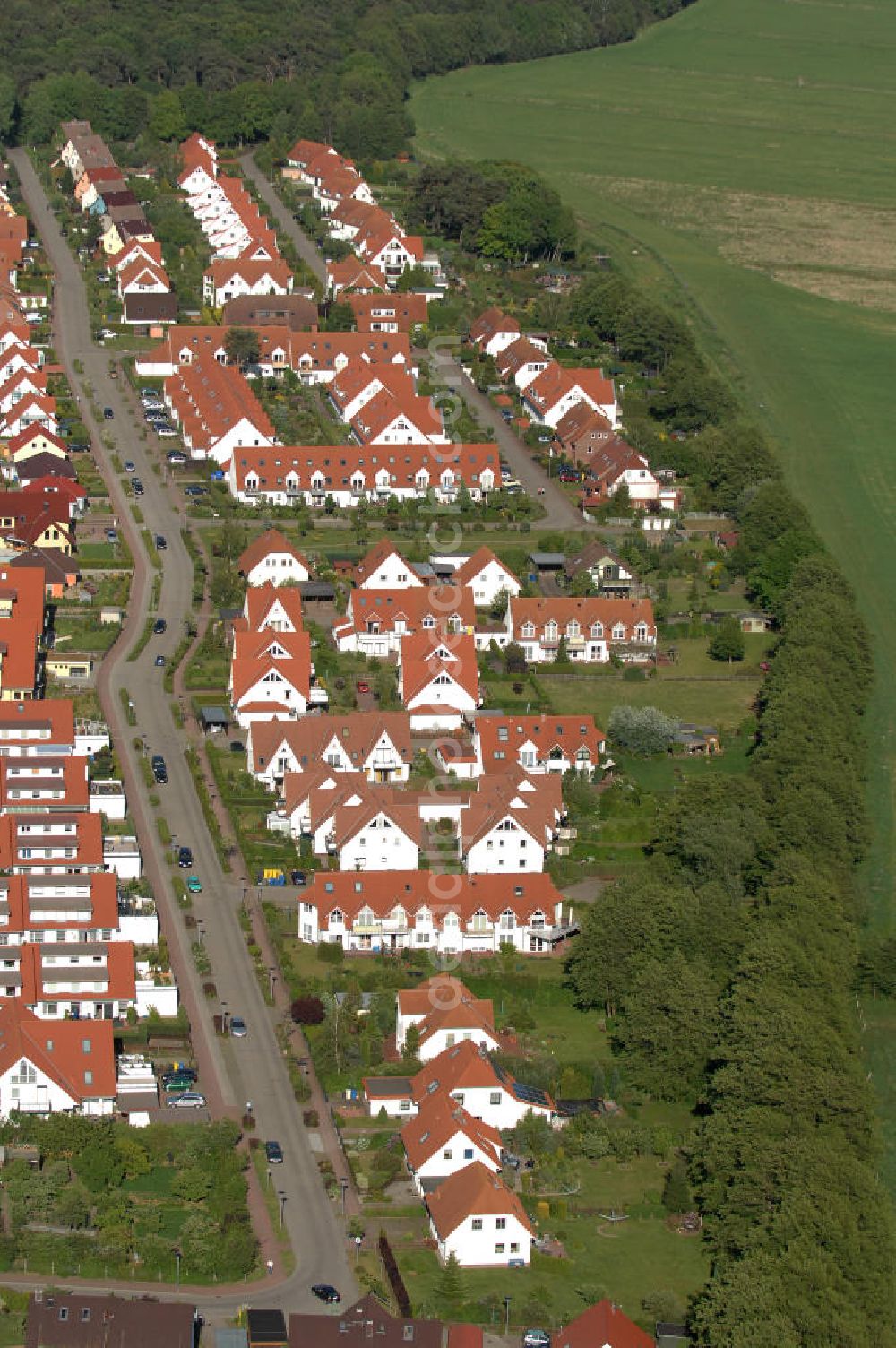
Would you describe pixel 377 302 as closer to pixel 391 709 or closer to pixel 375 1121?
pixel 391 709

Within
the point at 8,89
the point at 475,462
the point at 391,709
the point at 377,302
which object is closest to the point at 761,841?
the point at 391,709

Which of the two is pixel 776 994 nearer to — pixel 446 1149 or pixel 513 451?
pixel 446 1149

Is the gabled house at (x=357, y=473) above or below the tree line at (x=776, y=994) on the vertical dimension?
below

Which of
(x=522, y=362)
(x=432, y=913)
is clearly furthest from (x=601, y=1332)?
(x=522, y=362)

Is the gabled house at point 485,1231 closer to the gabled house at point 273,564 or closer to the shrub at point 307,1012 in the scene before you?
the shrub at point 307,1012

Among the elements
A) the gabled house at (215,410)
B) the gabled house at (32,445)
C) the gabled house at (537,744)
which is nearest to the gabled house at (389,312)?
the gabled house at (215,410)

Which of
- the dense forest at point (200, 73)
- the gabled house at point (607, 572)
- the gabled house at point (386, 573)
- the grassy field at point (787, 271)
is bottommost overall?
the grassy field at point (787, 271)
